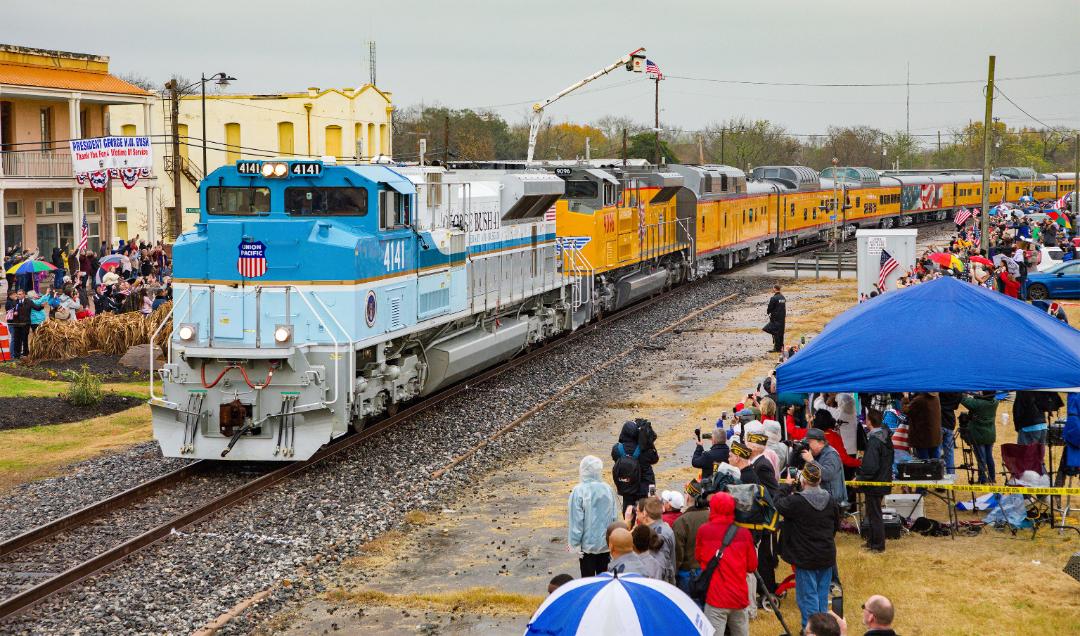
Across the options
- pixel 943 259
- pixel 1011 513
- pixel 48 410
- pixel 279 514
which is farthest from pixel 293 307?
pixel 943 259

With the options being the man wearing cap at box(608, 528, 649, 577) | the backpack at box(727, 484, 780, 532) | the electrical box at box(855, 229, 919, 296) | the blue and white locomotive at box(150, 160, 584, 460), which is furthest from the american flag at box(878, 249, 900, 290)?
the man wearing cap at box(608, 528, 649, 577)

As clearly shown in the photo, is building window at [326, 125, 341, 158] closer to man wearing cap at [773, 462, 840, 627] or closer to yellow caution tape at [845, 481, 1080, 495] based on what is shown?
yellow caution tape at [845, 481, 1080, 495]

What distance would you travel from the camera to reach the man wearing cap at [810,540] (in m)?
9.52

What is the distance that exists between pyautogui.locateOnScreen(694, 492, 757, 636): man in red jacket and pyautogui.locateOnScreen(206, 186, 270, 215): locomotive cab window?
8.92 metres

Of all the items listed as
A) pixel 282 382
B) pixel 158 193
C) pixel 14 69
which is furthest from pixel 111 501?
pixel 158 193

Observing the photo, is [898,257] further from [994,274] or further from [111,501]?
[111,501]

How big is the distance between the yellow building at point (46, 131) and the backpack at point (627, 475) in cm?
3200

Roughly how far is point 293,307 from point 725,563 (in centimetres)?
796

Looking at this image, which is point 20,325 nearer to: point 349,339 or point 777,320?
point 349,339

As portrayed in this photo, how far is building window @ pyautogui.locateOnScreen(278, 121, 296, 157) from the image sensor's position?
59875 millimetres

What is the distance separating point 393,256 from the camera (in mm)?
16516

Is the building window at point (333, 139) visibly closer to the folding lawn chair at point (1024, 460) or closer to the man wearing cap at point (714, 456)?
the folding lawn chair at point (1024, 460)

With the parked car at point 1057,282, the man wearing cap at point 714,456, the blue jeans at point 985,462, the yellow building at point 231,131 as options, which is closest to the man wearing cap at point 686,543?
the man wearing cap at point 714,456

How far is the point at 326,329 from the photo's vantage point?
1500 cm
